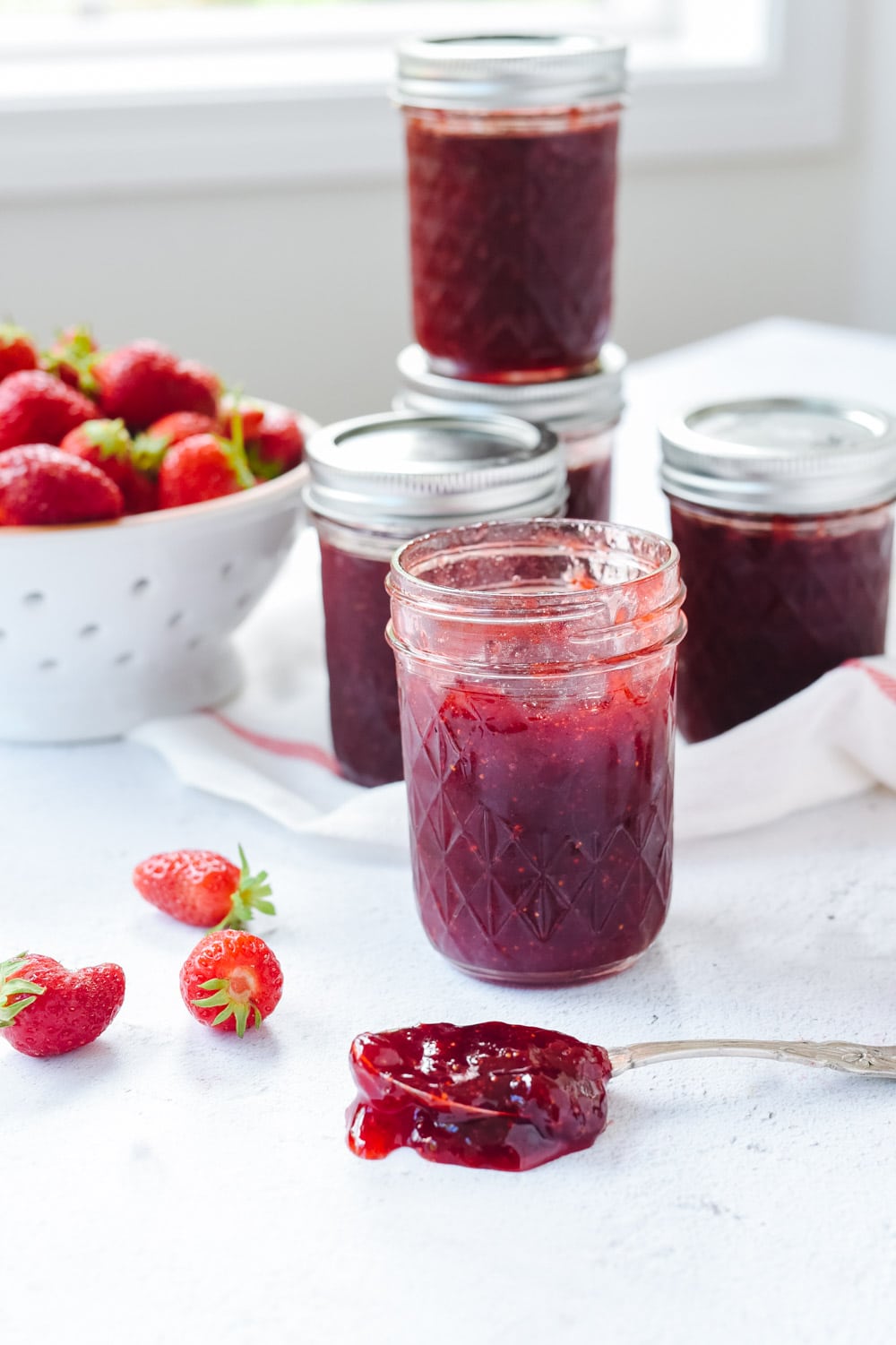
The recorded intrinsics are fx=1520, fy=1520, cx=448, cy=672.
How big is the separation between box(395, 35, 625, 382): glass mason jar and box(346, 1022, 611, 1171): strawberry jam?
639 millimetres

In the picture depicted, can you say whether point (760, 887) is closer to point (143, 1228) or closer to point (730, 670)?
point (730, 670)

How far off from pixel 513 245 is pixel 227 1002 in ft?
2.12

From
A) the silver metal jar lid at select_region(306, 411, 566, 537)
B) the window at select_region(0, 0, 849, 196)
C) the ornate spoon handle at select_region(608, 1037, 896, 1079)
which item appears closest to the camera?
the ornate spoon handle at select_region(608, 1037, 896, 1079)

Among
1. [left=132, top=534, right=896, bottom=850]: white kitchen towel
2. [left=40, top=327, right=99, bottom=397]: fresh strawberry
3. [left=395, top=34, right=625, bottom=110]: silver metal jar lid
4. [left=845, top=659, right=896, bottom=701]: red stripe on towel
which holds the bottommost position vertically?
[left=132, top=534, right=896, bottom=850]: white kitchen towel

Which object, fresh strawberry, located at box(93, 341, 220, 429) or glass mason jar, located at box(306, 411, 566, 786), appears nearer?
glass mason jar, located at box(306, 411, 566, 786)

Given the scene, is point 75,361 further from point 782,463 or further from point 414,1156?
point 414,1156

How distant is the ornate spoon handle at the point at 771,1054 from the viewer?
814 millimetres

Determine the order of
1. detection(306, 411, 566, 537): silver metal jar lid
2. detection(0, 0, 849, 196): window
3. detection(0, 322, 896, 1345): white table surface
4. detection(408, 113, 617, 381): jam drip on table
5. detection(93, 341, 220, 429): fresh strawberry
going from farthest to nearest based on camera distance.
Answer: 1. detection(0, 0, 849, 196): window
2. detection(93, 341, 220, 429): fresh strawberry
3. detection(408, 113, 617, 381): jam drip on table
4. detection(306, 411, 566, 537): silver metal jar lid
5. detection(0, 322, 896, 1345): white table surface

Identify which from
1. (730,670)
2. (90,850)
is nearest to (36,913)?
(90,850)

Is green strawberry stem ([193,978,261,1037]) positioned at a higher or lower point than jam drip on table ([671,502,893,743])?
lower

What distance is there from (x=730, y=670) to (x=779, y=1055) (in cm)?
42

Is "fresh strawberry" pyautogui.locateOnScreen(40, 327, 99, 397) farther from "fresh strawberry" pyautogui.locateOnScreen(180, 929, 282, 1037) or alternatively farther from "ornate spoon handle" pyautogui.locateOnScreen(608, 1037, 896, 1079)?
"ornate spoon handle" pyautogui.locateOnScreen(608, 1037, 896, 1079)

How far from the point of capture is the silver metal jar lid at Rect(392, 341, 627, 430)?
1.23 meters

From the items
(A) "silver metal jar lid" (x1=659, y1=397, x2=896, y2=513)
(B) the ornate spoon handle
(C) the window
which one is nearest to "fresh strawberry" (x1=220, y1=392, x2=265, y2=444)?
(A) "silver metal jar lid" (x1=659, y1=397, x2=896, y2=513)
